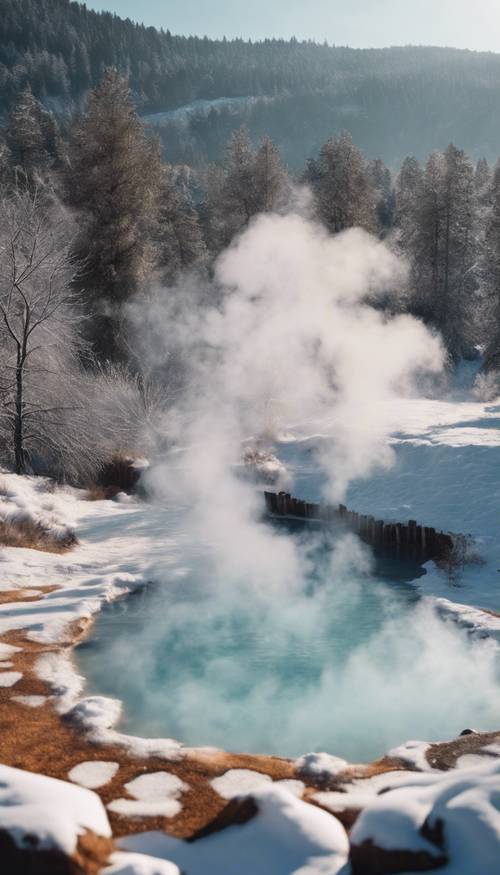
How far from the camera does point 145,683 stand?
25.3ft

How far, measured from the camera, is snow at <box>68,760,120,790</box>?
4.82 m

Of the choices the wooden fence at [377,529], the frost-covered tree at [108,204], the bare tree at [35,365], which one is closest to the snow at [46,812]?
the wooden fence at [377,529]

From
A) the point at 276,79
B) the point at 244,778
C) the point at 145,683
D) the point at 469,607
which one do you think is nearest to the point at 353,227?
the point at 469,607

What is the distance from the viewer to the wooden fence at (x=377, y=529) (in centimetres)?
1242

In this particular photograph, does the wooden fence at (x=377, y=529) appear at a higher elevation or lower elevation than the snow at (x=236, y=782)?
lower

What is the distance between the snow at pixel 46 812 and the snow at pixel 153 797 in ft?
2.37

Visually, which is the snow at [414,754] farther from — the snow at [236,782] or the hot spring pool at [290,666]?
the snow at [236,782]

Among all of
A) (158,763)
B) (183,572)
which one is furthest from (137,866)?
(183,572)

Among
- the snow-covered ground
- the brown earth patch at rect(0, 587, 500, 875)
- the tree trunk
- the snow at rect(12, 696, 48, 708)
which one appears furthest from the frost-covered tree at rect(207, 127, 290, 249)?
the brown earth patch at rect(0, 587, 500, 875)

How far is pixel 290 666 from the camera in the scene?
27.1 ft

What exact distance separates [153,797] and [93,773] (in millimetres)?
611

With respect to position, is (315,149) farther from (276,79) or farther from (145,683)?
(145,683)

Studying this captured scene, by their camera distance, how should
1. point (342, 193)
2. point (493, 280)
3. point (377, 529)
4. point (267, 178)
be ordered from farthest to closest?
1. point (267, 178)
2. point (493, 280)
3. point (342, 193)
4. point (377, 529)

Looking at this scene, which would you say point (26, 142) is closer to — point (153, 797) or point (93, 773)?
point (93, 773)
